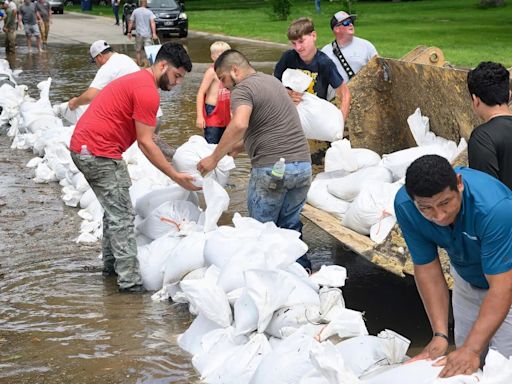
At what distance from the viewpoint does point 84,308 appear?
5656mm

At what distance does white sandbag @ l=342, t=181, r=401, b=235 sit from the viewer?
6.02 meters

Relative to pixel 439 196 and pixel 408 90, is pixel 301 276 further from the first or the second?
pixel 408 90

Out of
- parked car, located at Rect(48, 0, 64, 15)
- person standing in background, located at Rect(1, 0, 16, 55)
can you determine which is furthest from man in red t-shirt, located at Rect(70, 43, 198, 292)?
parked car, located at Rect(48, 0, 64, 15)

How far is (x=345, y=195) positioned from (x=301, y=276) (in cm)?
182

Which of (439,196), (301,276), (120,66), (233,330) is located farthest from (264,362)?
(120,66)

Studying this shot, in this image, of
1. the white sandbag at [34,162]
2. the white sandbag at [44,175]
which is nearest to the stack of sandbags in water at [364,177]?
the white sandbag at [44,175]

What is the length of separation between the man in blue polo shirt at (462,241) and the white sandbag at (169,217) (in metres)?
2.94

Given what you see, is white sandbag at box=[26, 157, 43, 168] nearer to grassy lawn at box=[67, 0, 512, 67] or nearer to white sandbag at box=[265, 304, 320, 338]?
white sandbag at box=[265, 304, 320, 338]

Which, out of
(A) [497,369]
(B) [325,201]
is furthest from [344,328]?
(B) [325,201]

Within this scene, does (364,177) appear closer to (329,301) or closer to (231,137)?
(231,137)

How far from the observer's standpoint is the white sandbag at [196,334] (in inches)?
193

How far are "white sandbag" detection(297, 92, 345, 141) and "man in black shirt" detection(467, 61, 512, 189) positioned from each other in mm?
2684

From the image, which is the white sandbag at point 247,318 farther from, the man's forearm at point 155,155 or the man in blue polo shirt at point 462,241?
the man's forearm at point 155,155

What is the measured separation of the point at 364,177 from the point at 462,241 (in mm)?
3447
